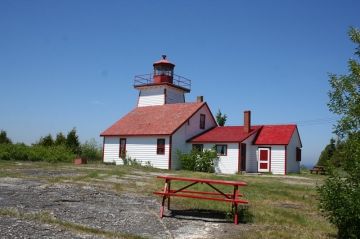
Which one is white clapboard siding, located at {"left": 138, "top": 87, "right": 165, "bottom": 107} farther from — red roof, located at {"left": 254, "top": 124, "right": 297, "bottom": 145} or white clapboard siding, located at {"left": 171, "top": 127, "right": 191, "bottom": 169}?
red roof, located at {"left": 254, "top": 124, "right": 297, "bottom": 145}

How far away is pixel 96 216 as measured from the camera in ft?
34.2

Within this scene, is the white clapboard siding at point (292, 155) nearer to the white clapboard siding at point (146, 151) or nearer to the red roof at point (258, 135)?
the red roof at point (258, 135)

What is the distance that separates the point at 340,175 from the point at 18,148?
28.4 meters

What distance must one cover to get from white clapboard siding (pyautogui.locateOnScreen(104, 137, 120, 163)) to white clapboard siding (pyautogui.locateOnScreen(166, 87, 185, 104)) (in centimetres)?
621

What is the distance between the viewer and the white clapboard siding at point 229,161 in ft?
104

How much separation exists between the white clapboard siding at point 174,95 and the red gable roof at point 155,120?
162 centimetres

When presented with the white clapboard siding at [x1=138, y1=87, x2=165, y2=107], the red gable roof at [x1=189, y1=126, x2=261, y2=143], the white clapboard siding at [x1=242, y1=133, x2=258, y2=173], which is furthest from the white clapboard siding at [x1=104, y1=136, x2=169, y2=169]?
the white clapboard siding at [x1=242, y1=133, x2=258, y2=173]

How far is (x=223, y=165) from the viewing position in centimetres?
3225

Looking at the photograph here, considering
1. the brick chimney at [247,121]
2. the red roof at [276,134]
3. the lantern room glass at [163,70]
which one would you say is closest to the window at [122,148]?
the lantern room glass at [163,70]

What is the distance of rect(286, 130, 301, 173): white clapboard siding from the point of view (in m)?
32.8

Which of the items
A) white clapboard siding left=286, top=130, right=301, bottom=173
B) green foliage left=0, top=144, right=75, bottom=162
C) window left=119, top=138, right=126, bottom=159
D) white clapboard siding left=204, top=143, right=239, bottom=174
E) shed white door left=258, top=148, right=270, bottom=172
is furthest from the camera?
window left=119, top=138, right=126, bottom=159

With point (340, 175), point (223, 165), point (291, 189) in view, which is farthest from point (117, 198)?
point (223, 165)

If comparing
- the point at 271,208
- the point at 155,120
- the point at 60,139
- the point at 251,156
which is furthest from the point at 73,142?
the point at 271,208

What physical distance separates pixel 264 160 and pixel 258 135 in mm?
2226
